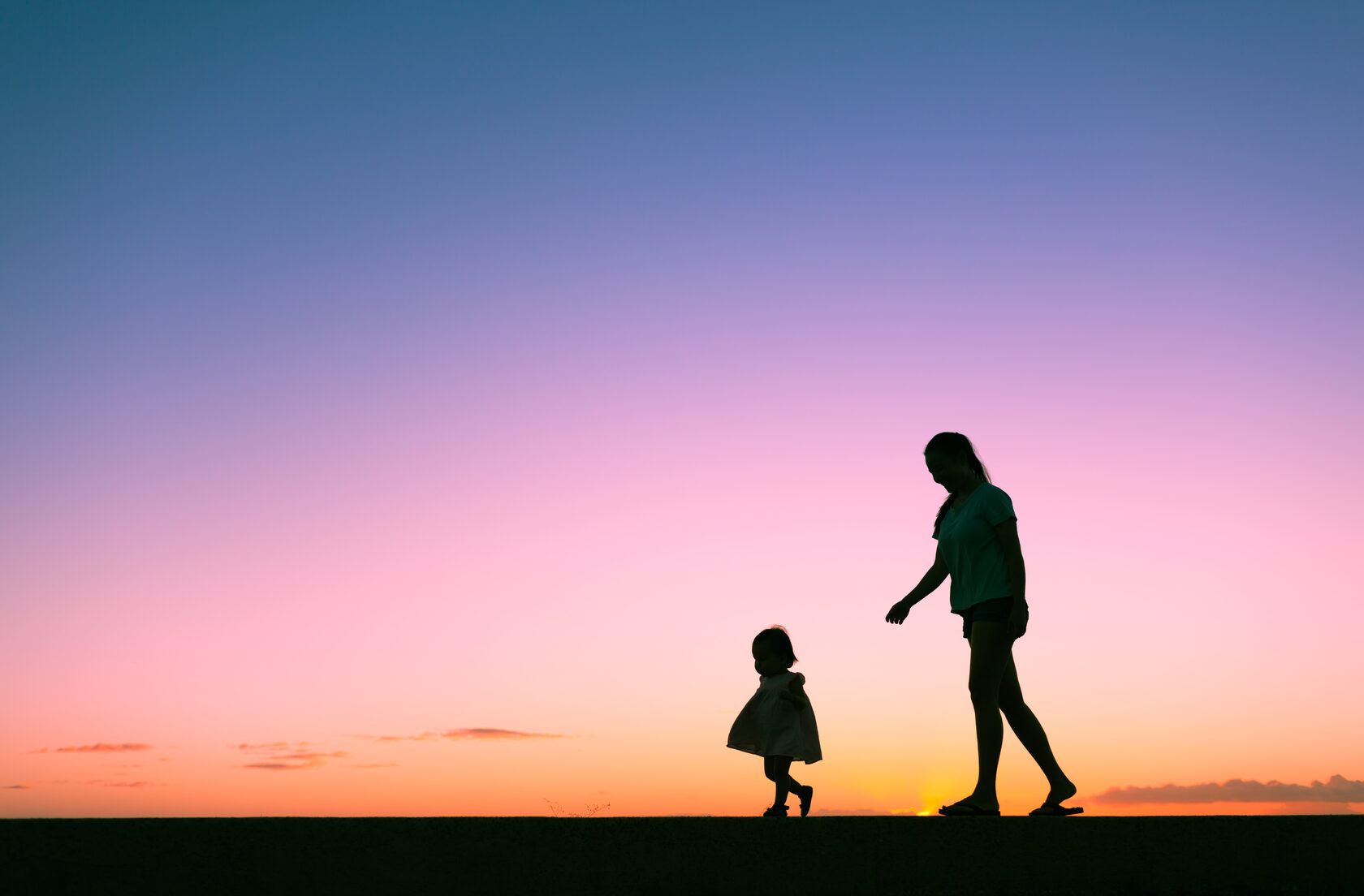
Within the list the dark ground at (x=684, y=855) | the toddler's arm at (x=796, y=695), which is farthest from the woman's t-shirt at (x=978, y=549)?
the toddler's arm at (x=796, y=695)

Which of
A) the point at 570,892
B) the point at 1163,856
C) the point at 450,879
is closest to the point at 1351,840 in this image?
the point at 1163,856

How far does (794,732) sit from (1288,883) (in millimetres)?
3344

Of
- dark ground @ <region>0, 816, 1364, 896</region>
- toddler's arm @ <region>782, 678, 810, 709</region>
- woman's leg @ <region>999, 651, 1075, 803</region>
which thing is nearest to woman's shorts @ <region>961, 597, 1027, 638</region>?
woman's leg @ <region>999, 651, 1075, 803</region>

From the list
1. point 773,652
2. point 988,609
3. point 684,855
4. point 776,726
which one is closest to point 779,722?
point 776,726

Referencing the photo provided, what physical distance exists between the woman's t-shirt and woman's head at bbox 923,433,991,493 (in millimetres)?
114

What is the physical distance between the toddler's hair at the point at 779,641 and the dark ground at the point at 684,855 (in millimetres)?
2891

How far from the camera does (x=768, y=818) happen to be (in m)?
5.27

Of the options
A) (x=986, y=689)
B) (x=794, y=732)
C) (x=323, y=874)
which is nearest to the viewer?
(x=323, y=874)

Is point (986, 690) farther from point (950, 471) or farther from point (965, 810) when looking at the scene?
point (950, 471)

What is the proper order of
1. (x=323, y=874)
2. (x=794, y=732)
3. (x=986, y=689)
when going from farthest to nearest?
(x=794, y=732), (x=986, y=689), (x=323, y=874)

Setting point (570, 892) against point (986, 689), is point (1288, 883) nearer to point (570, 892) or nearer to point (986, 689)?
point (986, 689)

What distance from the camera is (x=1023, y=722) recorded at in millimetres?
6113

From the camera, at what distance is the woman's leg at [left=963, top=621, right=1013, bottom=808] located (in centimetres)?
591

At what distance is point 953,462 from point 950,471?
0.19ft
